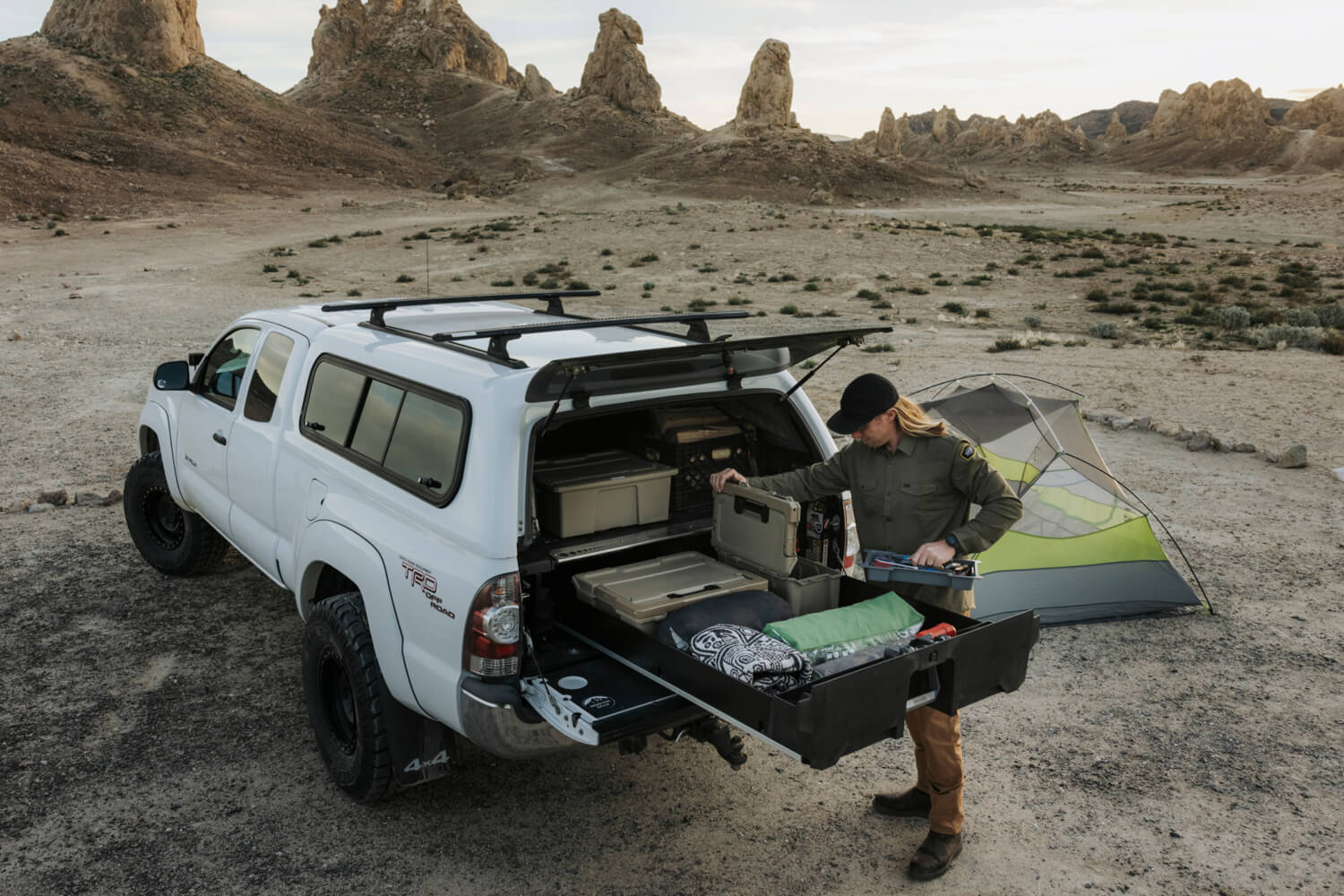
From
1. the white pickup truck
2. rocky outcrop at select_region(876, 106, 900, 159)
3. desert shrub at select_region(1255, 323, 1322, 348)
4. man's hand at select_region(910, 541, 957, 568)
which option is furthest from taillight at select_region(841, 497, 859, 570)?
rocky outcrop at select_region(876, 106, 900, 159)

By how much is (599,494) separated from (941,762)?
6.06 feet

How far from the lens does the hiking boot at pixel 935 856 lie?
13.2ft

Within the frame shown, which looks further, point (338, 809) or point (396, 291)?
point (396, 291)

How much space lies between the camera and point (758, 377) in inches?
183

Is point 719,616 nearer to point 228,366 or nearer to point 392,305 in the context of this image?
point 392,305

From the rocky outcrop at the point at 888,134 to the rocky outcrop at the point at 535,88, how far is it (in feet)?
139

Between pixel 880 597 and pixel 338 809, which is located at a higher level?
pixel 880 597

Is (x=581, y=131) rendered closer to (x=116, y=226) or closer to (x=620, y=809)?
(x=116, y=226)

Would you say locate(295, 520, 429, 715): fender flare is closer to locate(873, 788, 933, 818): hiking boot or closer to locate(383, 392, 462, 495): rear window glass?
locate(383, 392, 462, 495): rear window glass

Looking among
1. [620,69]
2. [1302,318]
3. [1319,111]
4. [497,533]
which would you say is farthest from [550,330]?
[1319,111]

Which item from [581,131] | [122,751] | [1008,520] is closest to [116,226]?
Result: [122,751]

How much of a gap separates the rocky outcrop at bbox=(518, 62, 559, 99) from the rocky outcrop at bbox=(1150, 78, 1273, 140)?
284ft

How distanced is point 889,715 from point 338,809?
261 centimetres

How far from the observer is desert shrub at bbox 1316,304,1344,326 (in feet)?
63.1
